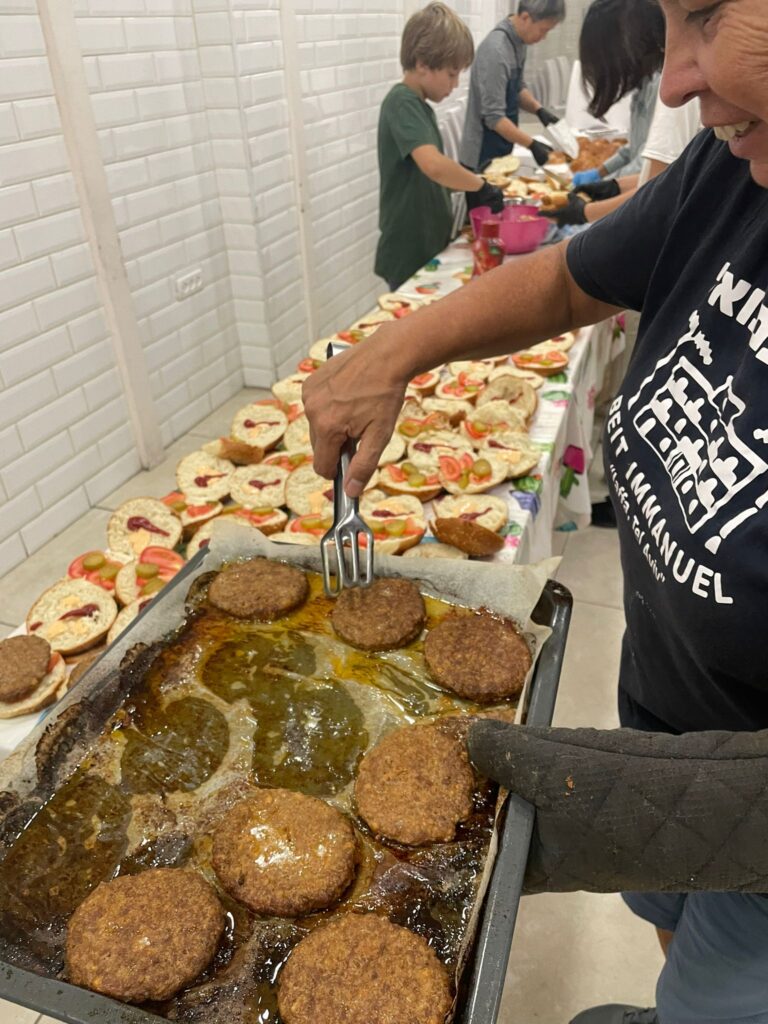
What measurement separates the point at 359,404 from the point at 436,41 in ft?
9.49

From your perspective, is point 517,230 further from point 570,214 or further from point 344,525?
point 344,525

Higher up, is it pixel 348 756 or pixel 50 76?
pixel 50 76

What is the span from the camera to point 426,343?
4.12 ft

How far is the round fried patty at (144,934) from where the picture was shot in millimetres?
822

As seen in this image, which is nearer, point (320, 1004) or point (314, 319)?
point (320, 1004)

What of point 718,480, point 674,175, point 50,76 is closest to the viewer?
point 718,480

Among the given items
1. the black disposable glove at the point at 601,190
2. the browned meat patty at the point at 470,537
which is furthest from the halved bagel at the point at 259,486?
the black disposable glove at the point at 601,190

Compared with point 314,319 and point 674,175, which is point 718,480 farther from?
point 314,319

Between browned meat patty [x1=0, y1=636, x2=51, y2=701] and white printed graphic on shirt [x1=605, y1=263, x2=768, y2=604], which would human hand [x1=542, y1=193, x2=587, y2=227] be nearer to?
white printed graphic on shirt [x1=605, y1=263, x2=768, y2=604]

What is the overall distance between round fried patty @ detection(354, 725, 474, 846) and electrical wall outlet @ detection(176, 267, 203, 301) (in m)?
3.15

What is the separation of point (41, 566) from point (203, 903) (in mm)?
2446

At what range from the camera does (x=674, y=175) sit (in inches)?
42.1

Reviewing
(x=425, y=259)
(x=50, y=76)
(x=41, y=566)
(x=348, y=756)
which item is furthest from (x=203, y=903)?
(x=425, y=259)

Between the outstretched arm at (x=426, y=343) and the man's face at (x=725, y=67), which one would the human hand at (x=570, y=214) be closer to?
the outstretched arm at (x=426, y=343)
